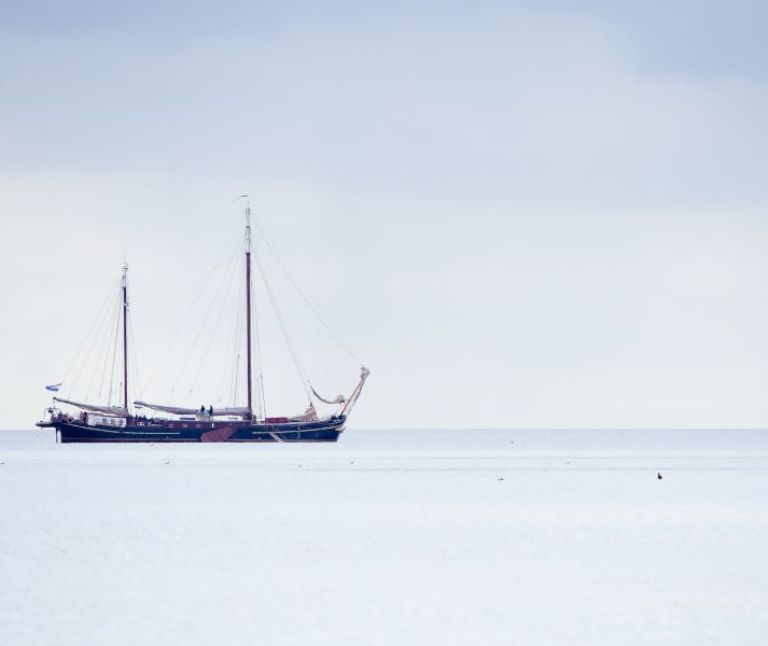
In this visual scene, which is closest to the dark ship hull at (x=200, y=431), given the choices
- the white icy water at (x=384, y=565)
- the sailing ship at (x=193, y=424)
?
the sailing ship at (x=193, y=424)

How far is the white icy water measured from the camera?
3441 centimetres

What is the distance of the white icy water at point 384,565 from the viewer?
3441cm

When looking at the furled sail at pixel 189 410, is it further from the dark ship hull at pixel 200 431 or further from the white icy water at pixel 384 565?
the white icy water at pixel 384 565

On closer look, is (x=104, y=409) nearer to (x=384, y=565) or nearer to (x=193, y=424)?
(x=193, y=424)

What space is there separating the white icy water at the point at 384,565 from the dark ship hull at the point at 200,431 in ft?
292

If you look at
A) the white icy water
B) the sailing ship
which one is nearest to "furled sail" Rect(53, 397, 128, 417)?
the sailing ship

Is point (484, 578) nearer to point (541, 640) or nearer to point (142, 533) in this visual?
point (541, 640)

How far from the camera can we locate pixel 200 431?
189 metres

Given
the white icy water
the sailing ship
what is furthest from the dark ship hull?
the white icy water

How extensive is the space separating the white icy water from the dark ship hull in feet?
292

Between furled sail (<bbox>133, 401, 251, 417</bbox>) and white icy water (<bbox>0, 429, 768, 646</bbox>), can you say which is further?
furled sail (<bbox>133, 401, 251, 417</bbox>)

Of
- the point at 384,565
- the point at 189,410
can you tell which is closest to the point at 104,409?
the point at 189,410

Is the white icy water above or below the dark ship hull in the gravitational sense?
below

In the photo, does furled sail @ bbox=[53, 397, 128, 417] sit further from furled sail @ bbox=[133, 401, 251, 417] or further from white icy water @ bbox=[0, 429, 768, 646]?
white icy water @ bbox=[0, 429, 768, 646]
